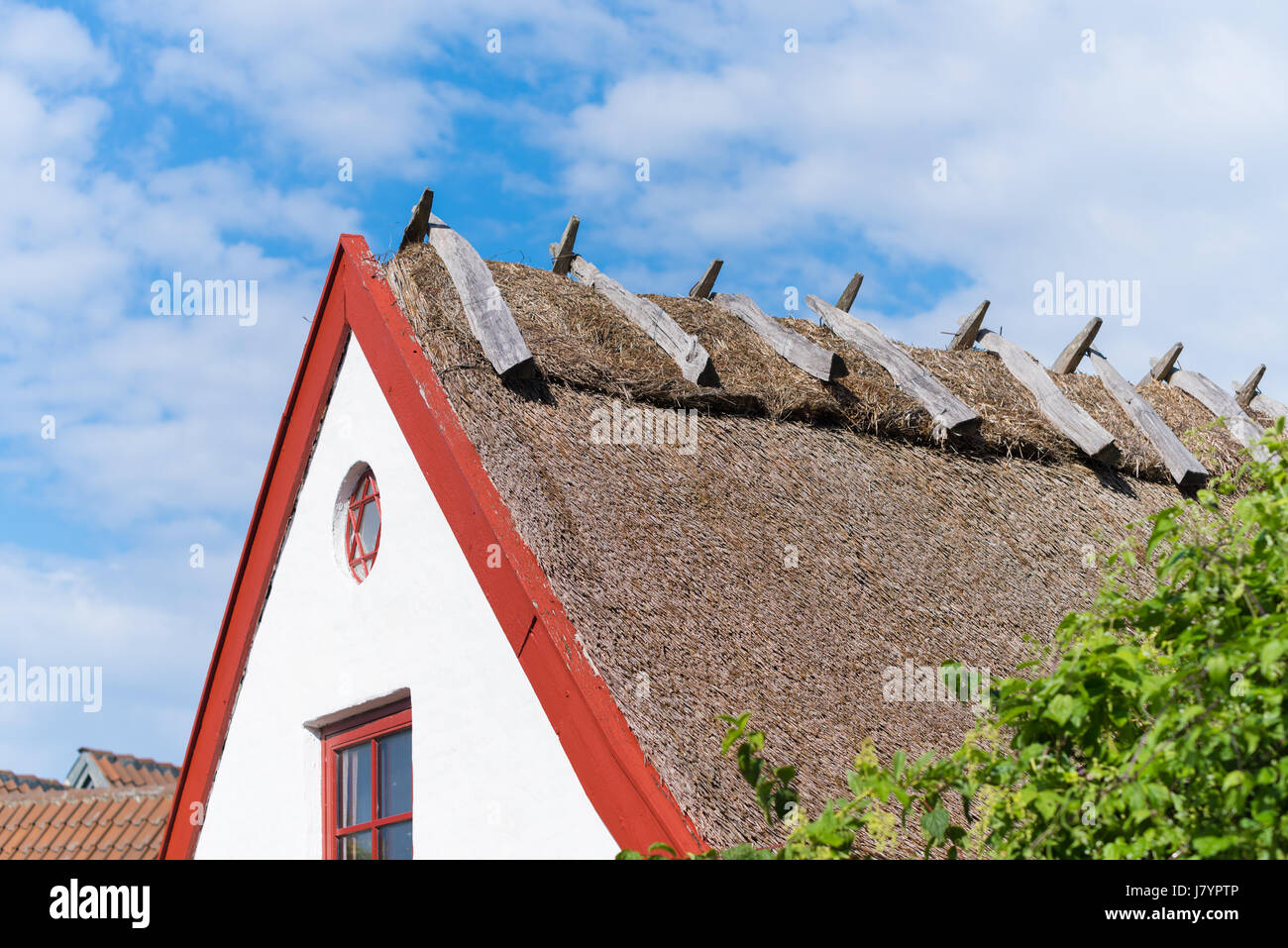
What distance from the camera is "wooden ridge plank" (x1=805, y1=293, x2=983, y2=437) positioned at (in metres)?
7.68

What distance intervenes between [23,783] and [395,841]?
24.2 feet

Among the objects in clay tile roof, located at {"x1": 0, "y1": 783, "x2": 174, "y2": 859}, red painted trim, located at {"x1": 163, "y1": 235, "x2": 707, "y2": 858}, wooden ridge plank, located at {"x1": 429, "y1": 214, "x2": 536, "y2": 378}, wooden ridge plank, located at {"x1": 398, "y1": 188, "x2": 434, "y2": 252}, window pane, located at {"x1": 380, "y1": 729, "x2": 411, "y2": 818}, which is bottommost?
clay tile roof, located at {"x1": 0, "y1": 783, "x2": 174, "y2": 859}

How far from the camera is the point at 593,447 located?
585 centimetres

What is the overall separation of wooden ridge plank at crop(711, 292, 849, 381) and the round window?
3.04m

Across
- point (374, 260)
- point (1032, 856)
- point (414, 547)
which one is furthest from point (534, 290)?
point (1032, 856)

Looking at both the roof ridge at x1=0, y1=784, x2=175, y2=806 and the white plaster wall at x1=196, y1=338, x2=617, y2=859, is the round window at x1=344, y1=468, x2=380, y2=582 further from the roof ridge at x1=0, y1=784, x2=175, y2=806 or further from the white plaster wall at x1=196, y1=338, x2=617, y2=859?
the roof ridge at x1=0, y1=784, x2=175, y2=806

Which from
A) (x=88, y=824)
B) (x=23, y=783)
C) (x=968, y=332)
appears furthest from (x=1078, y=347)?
(x=23, y=783)

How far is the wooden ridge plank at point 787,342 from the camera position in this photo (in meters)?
7.60

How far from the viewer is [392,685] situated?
5.80m

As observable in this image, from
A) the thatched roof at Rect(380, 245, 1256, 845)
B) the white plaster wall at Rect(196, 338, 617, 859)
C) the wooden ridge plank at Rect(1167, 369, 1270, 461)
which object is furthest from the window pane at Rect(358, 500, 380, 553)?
the wooden ridge plank at Rect(1167, 369, 1270, 461)

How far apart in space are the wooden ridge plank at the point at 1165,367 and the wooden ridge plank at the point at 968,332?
7.37 feet

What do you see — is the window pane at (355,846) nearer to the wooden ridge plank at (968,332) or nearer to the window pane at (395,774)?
the window pane at (395,774)

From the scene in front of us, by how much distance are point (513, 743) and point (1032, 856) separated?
9.03ft

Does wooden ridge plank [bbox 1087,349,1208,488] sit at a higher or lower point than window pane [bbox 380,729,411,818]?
higher
